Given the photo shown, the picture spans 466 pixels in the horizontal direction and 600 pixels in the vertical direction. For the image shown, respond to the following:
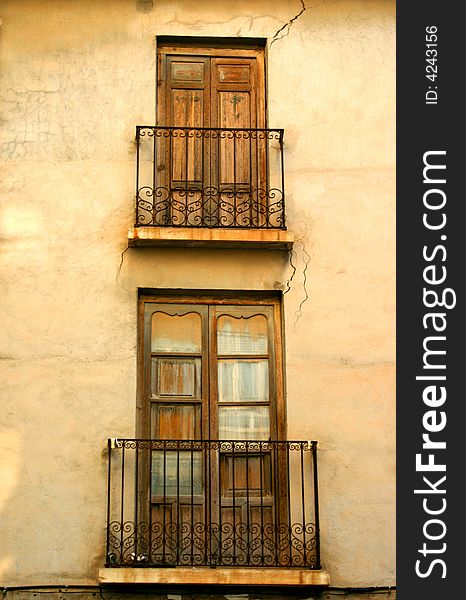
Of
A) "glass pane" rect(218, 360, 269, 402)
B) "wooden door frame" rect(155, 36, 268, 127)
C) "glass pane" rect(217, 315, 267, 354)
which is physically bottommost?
"glass pane" rect(218, 360, 269, 402)

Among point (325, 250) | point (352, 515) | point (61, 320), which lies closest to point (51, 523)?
point (61, 320)

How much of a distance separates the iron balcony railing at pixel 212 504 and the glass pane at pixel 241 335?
1024mm

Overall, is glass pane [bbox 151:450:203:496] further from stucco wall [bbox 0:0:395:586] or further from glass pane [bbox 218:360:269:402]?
glass pane [bbox 218:360:269:402]

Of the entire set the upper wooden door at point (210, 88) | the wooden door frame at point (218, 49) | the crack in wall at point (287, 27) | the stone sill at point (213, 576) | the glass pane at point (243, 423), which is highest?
the crack in wall at point (287, 27)

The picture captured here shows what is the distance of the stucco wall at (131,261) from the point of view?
475 inches

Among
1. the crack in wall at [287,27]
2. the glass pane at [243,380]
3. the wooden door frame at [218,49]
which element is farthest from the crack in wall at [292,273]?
the crack in wall at [287,27]

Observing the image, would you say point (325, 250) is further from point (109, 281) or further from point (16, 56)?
point (16, 56)

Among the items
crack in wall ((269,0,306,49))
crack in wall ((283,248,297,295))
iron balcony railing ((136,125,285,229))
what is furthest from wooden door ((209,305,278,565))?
crack in wall ((269,0,306,49))

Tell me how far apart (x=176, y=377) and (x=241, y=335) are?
32.5 inches

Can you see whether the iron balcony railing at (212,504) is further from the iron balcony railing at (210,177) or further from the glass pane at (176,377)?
the iron balcony railing at (210,177)

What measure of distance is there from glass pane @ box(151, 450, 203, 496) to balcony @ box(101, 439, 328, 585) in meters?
0.01

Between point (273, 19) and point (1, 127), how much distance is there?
3.28 m

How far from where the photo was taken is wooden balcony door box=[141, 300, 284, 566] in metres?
12.1

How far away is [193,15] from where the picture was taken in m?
13.8
